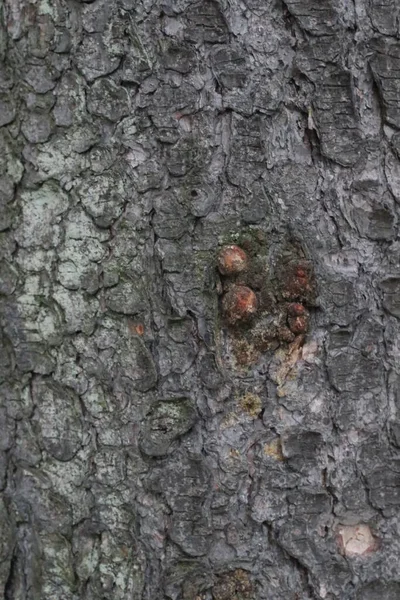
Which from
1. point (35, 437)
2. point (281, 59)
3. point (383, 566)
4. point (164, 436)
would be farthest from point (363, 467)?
point (281, 59)

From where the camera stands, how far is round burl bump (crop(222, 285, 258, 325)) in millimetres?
1280

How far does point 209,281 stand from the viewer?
1.29 metres

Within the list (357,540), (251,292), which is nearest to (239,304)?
(251,292)

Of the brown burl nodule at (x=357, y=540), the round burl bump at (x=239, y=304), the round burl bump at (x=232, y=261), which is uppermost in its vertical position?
the round burl bump at (x=232, y=261)

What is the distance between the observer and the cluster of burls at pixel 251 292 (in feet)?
4.21

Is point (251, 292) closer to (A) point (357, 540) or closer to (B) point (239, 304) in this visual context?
(B) point (239, 304)

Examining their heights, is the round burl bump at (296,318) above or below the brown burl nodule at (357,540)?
above

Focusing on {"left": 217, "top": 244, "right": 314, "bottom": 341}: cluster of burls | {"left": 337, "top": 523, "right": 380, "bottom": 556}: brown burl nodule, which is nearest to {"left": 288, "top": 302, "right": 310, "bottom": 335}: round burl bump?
{"left": 217, "top": 244, "right": 314, "bottom": 341}: cluster of burls

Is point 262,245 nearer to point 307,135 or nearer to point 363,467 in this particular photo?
point 307,135

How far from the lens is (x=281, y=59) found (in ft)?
4.26

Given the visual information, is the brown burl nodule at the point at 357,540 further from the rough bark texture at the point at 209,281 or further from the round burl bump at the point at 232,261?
the round burl bump at the point at 232,261

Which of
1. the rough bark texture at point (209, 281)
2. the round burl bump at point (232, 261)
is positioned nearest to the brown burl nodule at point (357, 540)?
the rough bark texture at point (209, 281)

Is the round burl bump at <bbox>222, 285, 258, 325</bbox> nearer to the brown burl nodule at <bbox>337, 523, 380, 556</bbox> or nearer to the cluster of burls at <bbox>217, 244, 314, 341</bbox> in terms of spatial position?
the cluster of burls at <bbox>217, 244, 314, 341</bbox>

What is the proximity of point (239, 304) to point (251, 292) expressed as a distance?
0.03m
